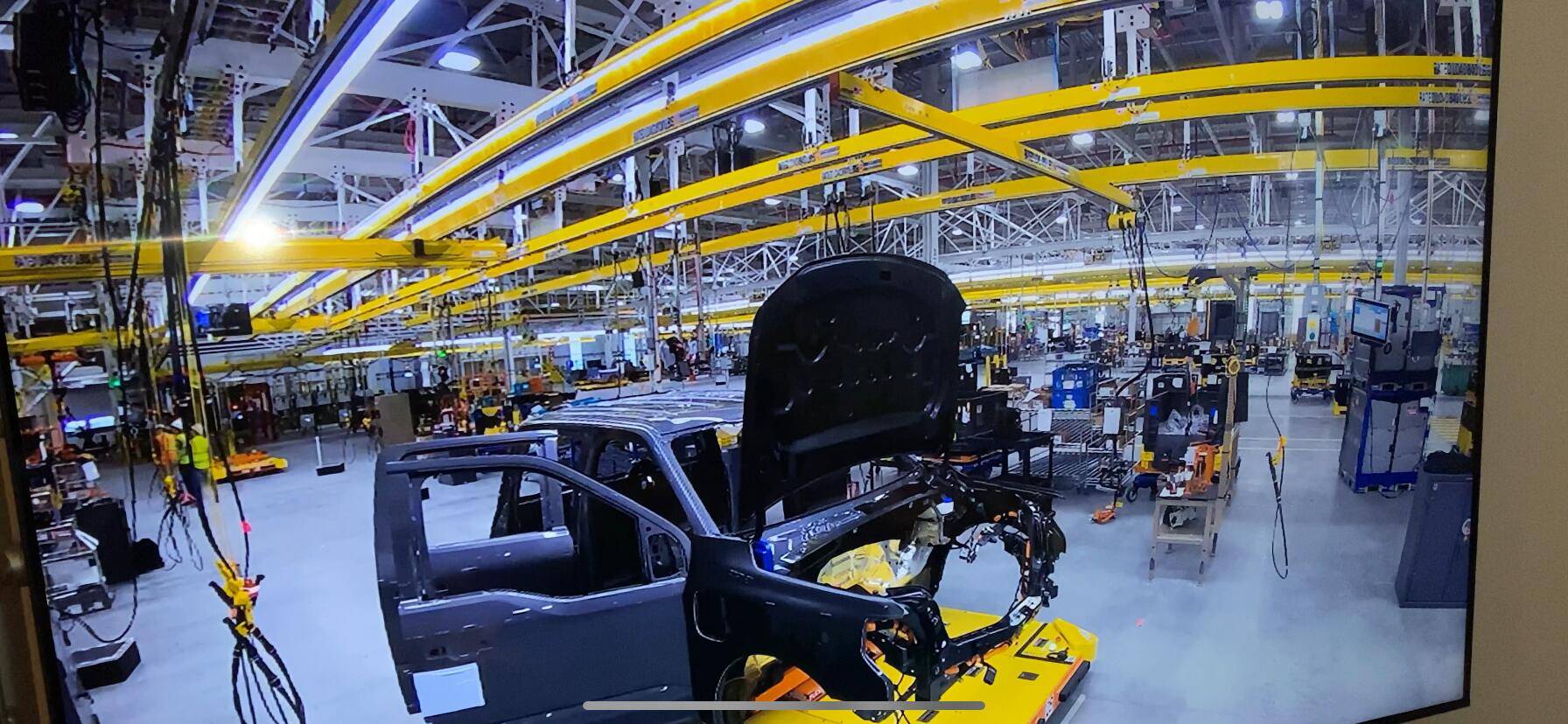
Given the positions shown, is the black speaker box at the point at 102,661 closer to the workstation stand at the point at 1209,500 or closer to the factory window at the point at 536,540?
the factory window at the point at 536,540

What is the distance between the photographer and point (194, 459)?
4.28 ft

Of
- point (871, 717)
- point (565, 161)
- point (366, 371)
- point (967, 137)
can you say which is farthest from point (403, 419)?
point (967, 137)

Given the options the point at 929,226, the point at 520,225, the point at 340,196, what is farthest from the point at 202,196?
the point at 929,226

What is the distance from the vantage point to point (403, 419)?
1.69 metres

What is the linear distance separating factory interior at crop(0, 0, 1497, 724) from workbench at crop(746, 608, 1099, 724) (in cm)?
2

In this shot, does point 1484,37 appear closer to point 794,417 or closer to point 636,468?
point 794,417

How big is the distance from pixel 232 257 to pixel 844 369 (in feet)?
4.83

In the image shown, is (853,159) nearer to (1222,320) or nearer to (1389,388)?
(1222,320)

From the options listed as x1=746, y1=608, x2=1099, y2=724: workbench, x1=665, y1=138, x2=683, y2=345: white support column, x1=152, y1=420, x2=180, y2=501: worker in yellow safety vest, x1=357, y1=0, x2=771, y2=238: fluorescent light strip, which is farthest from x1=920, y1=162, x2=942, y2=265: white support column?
x1=152, y1=420, x2=180, y2=501: worker in yellow safety vest

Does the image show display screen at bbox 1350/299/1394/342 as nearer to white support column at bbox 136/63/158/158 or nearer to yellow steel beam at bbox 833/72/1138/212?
yellow steel beam at bbox 833/72/1138/212

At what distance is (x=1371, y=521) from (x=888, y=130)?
2412mm

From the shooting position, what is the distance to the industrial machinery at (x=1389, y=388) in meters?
2.32

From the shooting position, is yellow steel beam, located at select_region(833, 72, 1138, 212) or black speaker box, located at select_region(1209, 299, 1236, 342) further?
black speaker box, located at select_region(1209, 299, 1236, 342)

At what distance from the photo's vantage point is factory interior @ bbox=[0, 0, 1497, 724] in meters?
1.28
